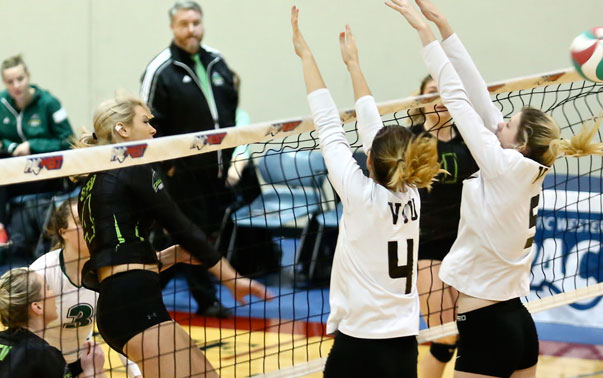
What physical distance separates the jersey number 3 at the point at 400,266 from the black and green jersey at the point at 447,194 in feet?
5.68

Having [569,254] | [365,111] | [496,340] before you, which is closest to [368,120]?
[365,111]

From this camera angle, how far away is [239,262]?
817 cm

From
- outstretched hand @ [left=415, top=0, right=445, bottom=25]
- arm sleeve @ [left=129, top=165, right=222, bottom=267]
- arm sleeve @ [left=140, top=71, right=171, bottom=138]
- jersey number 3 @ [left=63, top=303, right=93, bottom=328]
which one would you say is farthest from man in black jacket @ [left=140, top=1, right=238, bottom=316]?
outstretched hand @ [left=415, top=0, right=445, bottom=25]

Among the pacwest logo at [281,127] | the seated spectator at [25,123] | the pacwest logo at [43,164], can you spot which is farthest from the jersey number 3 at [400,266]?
the seated spectator at [25,123]

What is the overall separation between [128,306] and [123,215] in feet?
1.22

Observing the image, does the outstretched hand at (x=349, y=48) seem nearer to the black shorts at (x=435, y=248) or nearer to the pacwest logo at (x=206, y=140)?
the pacwest logo at (x=206, y=140)

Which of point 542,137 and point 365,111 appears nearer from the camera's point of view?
point 365,111

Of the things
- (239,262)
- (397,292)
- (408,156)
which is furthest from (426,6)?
(239,262)

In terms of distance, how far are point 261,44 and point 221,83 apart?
5.28ft

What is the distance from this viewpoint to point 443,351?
5.10 metres

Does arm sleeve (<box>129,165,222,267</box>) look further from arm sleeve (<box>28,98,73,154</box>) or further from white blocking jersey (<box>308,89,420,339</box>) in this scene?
arm sleeve (<box>28,98,73,154</box>)

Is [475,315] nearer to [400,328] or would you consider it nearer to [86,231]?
[400,328]

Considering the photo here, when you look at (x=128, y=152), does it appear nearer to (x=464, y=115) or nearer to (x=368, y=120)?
(x=368, y=120)

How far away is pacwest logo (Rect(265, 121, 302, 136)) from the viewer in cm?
403
